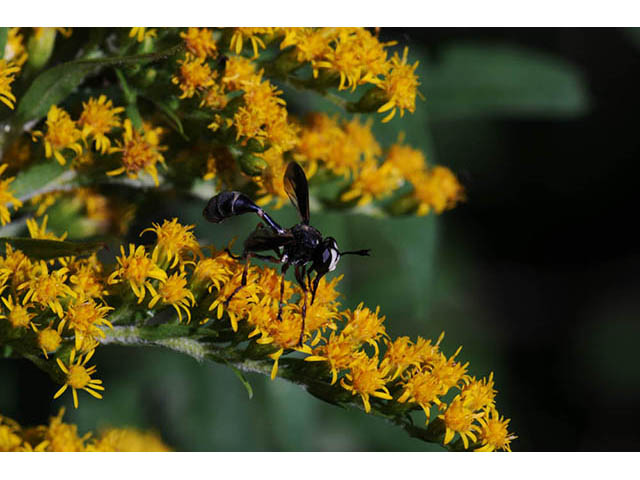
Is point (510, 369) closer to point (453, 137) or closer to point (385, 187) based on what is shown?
point (453, 137)

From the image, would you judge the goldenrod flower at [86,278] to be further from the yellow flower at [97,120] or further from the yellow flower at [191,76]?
the yellow flower at [191,76]

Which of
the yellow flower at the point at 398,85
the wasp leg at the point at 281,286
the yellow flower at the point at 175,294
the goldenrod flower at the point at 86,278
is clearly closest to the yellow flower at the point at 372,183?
the yellow flower at the point at 398,85

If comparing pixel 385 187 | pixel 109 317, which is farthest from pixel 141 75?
pixel 385 187

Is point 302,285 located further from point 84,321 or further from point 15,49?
point 15,49

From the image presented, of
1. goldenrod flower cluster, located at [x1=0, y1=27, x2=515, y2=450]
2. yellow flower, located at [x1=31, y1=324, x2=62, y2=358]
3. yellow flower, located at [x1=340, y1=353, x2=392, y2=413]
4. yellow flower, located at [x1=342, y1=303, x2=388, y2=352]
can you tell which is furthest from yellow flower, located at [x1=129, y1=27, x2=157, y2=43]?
yellow flower, located at [x1=340, y1=353, x2=392, y2=413]

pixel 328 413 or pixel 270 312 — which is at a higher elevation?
pixel 270 312
